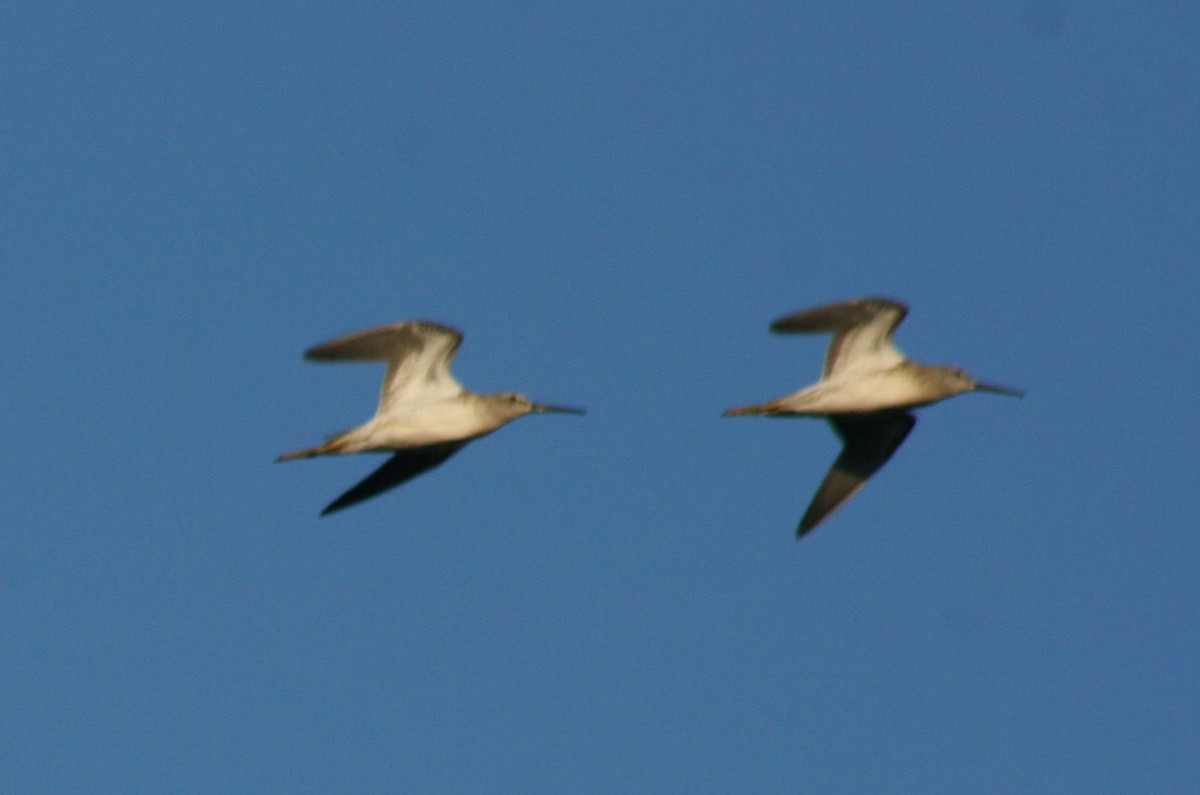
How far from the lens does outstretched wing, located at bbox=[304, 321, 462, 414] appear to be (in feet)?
94.7

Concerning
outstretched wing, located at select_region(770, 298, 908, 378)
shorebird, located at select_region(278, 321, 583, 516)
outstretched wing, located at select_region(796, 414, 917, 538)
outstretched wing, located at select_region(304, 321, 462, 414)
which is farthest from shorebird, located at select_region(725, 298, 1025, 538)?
outstretched wing, located at select_region(304, 321, 462, 414)

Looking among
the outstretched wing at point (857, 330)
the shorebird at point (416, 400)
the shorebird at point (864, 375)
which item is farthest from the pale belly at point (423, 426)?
the outstretched wing at point (857, 330)

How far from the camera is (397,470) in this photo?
31078 millimetres

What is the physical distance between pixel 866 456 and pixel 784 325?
3.46 metres

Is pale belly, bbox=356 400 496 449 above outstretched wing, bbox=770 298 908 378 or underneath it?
underneath

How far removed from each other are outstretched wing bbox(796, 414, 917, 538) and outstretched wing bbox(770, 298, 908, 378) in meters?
1.52

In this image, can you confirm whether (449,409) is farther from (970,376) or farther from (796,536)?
(970,376)

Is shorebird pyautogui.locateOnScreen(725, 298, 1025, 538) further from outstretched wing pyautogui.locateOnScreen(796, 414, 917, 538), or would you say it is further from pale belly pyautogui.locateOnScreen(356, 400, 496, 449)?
pale belly pyautogui.locateOnScreen(356, 400, 496, 449)

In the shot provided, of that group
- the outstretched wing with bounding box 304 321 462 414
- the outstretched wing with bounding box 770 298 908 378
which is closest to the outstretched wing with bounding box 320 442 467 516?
the outstretched wing with bounding box 304 321 462 414

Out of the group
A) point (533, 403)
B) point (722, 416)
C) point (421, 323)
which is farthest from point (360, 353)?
point (722, 416)

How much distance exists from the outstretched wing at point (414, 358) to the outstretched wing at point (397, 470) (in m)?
1.54

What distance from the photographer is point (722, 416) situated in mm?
30219

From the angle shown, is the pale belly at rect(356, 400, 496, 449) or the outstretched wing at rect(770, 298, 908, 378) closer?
the pale belly at rect(356, 400, 496, 449)

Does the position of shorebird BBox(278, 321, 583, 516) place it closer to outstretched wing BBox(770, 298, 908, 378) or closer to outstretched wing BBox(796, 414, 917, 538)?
outstretched wing BBox(770, 298, 908, 378)
